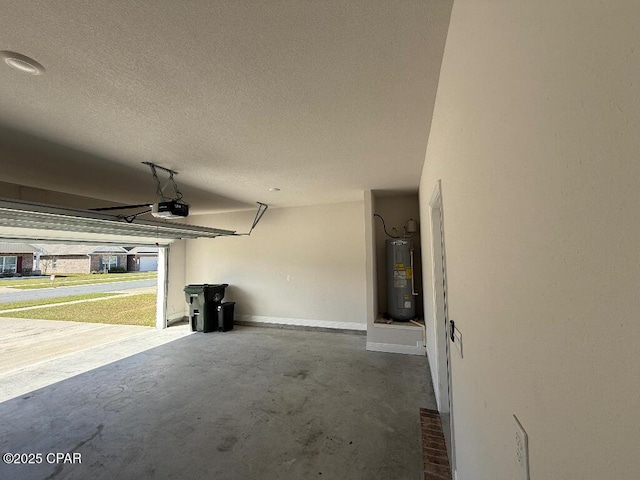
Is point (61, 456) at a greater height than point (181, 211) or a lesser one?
lesser

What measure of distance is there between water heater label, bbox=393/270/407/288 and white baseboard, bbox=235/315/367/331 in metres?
1.39

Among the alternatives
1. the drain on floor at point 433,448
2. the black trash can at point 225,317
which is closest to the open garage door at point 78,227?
the black trash can at point 225,317

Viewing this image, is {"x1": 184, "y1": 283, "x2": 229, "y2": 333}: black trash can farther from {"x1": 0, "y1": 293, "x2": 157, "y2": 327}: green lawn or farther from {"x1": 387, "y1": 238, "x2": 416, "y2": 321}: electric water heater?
{"x1": 387, "y1": 238, "x2": 416, "y2": 321}: electric water heater

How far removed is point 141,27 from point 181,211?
245 centimetres

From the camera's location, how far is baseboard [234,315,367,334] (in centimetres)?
569

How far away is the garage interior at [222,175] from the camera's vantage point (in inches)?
56.9

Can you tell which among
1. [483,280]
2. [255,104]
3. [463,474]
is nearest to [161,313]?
[255,104]

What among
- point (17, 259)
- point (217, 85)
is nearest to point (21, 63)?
point (217, 85)

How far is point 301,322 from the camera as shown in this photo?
610 centimetres

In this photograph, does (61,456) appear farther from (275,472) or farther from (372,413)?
(372,413)

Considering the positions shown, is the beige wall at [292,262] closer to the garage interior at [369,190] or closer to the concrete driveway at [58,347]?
the garage interior at [369,190]

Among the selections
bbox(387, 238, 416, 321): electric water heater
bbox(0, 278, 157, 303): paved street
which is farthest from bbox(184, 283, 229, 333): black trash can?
bbox(0, 278, 157, 303): paved street

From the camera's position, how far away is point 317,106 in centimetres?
212

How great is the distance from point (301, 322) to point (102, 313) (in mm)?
7042
